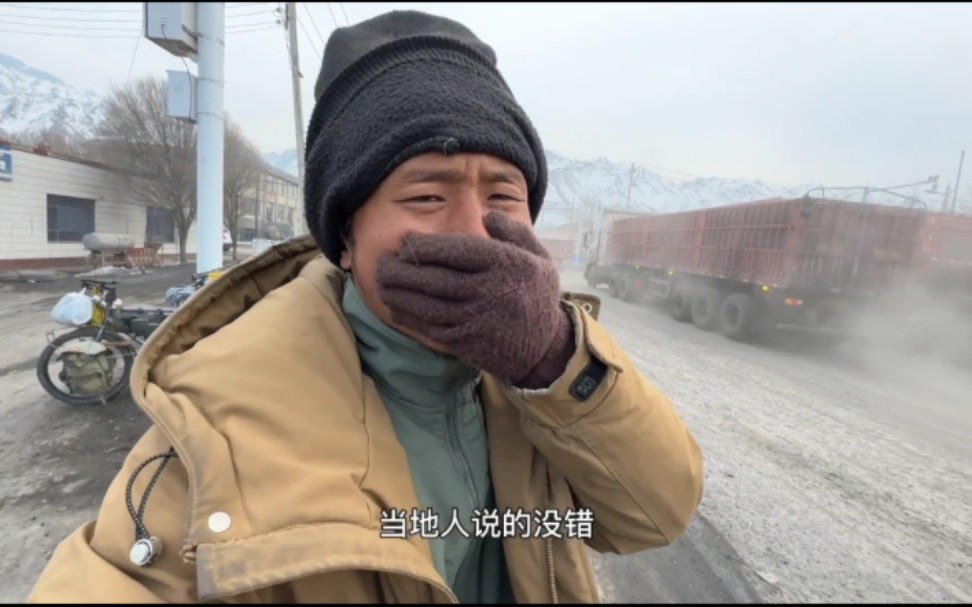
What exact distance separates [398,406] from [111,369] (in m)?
3.90

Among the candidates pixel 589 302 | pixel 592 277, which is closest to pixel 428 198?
pixel 589 302

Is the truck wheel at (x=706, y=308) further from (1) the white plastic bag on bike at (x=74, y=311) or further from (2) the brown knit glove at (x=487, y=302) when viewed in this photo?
(2) the brown knit glove at (x=487, y=302)

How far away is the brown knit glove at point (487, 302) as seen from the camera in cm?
81

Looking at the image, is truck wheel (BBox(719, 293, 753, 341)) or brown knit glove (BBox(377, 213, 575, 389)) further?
truck wheel (BBox(719, 293, 753, 341))

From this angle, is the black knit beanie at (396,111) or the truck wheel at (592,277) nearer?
the black knit beanie at (396,111)

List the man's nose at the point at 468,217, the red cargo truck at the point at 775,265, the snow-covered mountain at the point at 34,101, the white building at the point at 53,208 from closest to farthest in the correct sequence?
the man's nose at the point at 468,217 < the snow-covered mountain at the point at 34,101 < the white building at the point at 53,208 < the red cargo truck at the point at 775,265

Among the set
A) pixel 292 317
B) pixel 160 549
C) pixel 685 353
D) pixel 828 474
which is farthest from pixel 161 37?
pixel 685 353

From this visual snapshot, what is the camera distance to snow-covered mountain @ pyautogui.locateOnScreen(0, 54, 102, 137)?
138 centimetres

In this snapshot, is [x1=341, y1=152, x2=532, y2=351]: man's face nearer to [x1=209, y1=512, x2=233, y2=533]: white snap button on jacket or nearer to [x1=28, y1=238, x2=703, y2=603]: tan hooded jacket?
[x1=28, y1=238, x2=703, y2=603]: tan hooded jacket

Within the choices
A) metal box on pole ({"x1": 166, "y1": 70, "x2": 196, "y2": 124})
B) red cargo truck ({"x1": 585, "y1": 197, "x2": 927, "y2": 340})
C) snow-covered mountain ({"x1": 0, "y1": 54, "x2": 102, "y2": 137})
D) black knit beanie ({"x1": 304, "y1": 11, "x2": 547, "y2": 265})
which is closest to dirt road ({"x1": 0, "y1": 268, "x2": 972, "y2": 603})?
snow-covered mountain ({"x1": 0, "y1": 54, "x2": 102, "y2": 137})

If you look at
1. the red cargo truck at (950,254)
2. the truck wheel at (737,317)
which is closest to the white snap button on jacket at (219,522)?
the red cargo truck at (950,254)

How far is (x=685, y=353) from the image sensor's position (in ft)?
24.8

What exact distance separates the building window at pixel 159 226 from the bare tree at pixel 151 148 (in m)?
0.05

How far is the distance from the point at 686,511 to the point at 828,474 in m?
3.13
